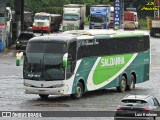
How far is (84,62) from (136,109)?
31.9 feet

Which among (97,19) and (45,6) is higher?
(45,6)

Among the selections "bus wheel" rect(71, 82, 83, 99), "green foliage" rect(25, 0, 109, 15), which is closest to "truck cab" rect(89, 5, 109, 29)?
"green foliage" rect(25, 0, 109, 15)

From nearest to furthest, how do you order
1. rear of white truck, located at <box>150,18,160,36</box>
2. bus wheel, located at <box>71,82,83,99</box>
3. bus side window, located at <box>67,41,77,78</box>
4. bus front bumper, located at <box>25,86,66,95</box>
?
bus front bumper, located at <box>25,86,66,95</box> < bus side window, located at <box>67,41,77,78</box> < bus wheel, located at <box>71,82,83,99</box> < rear of white truck, located at <box>150,18,160,36</box>

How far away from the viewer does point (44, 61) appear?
2853cm

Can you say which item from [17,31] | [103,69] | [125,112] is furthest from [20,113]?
[17,31]

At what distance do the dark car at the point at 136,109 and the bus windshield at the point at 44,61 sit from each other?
7332 mm

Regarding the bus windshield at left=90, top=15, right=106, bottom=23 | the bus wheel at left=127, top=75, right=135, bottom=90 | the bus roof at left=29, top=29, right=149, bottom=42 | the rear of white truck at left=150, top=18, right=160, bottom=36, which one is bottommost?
the rear of white truck at left=150, top=18, right=160, bottom=36

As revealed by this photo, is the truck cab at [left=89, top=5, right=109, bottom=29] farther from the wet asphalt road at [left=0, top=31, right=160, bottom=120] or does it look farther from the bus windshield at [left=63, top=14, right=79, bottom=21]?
the wet asphalt road at [left=0, top=31, right=160, bottom=120]

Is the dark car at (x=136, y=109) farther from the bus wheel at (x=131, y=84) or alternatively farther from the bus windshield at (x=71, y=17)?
the bus windshield at (x=71, y=17)

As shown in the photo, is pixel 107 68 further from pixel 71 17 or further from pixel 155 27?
pixel 71 17

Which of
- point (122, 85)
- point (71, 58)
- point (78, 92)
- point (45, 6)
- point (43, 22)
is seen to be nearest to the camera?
point (71, 58)

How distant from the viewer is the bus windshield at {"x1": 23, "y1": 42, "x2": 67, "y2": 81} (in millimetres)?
28469

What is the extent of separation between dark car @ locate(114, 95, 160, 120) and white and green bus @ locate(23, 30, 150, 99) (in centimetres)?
723

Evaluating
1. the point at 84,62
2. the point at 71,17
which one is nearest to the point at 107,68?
the point at 84,62
